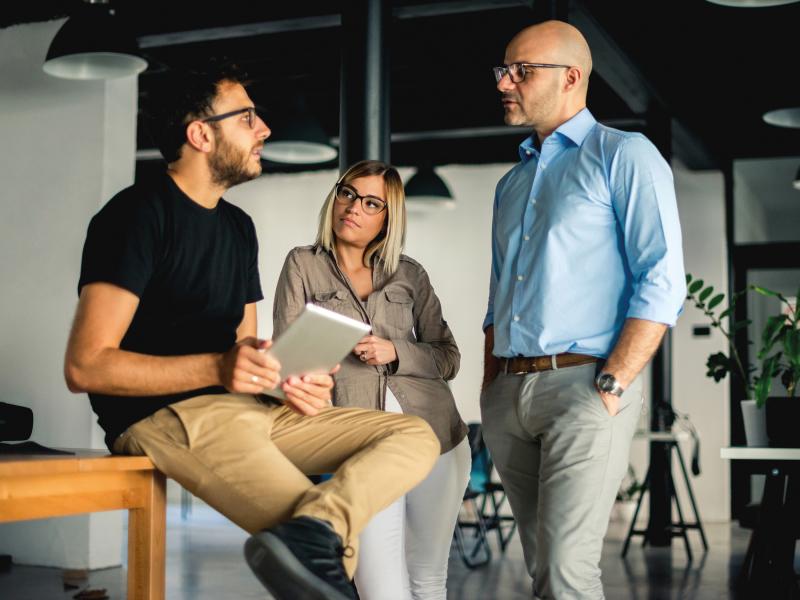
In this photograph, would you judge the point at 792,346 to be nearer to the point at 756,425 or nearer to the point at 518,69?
the point at 756,425

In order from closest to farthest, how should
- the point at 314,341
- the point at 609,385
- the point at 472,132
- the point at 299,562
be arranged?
1. the point at 299,562
2. the point at 314,341
3. the point at 609,385
4. the point at 472,132

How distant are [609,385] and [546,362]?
185 millimetres

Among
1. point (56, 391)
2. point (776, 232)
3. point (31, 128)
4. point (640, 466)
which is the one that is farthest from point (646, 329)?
point (776, 232)

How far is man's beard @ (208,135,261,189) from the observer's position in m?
2.32

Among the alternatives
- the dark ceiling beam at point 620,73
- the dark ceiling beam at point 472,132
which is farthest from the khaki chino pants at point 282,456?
the dark ceiling beam at point 472,132

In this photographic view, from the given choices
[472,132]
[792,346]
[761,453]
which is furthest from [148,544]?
[472,132]

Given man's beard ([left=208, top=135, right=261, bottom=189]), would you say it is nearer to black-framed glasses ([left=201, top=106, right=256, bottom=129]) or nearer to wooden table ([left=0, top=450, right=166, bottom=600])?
black-framed glasses ([left=201, top=106, right=256, bottom=129])

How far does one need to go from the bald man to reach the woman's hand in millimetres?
279

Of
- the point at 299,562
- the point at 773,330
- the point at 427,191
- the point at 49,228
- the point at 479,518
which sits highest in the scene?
the point at 427,191

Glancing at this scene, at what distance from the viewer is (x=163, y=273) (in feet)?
7.22

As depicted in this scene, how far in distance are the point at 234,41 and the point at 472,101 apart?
7.62ft

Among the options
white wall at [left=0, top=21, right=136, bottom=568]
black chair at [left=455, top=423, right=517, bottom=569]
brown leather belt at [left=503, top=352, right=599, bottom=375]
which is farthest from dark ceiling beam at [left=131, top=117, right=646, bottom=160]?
brown leather belt at [left=503, top=352, right=599, bottom=375]

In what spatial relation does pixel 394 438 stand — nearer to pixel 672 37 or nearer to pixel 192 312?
pixel 192 312

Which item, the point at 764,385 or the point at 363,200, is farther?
the point at 764,385
